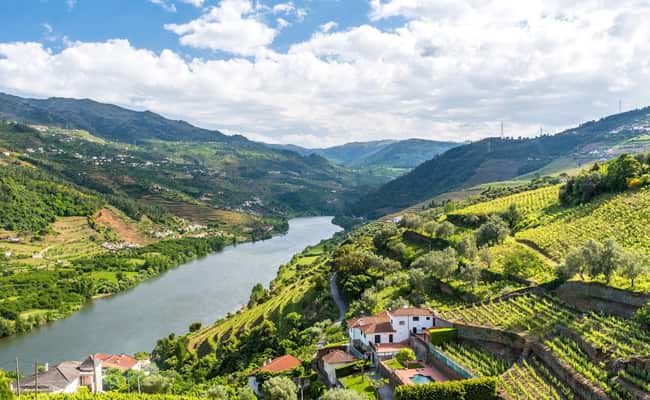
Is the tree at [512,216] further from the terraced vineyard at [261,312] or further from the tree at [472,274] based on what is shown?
the terraced vineyard at [261,312]

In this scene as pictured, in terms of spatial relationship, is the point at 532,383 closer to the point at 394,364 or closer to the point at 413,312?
the point at 394,364

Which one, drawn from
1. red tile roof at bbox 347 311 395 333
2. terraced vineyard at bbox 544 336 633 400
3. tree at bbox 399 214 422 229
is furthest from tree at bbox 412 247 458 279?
tree at bbox 399 214 422 229

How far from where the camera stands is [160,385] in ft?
121

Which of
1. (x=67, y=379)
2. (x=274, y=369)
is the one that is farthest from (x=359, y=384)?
(x=67, y=379)

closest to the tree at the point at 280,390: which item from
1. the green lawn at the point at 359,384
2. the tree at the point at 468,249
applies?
the green lawn at the point at 359,384

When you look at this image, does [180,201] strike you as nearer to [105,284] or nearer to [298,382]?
[105,284]

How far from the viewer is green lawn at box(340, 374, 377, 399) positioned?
27461 millimetres

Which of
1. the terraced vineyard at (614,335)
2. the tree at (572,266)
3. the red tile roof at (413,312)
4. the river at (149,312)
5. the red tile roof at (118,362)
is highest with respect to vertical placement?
the tree at (572,266)

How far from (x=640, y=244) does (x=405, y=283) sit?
1895 cm

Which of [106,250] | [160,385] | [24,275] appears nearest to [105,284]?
[24,275]

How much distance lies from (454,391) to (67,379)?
27.5 meters

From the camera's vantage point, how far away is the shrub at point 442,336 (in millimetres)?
28969

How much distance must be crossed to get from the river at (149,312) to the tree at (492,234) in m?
38.9

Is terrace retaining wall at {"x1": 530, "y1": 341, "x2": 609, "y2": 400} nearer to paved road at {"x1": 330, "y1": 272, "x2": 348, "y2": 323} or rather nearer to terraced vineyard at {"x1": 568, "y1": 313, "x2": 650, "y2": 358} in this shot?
terraced vineyard at {"x1": 568, "y1": 313, "x2": 650, "y2": 358}
